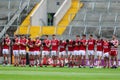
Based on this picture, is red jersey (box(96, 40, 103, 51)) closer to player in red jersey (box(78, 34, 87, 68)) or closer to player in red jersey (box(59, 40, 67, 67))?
player in red jersey (box(78, 34, 87, 68))

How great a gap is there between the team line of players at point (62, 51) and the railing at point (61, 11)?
958 cm

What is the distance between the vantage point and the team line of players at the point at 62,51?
33.6 m

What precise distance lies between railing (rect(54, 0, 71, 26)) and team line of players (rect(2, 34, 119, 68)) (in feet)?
31.4

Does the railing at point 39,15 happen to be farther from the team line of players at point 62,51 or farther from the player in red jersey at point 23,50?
the player in red jersey at point 23,50

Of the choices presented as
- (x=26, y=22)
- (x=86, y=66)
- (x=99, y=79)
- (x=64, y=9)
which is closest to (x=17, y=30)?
(x=26, y=22)

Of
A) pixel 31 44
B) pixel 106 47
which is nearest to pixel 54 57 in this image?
pixel 31 44

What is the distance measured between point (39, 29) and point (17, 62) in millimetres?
8277

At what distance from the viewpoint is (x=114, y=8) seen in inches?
1834

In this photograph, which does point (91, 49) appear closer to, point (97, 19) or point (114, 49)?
point (114, 49)

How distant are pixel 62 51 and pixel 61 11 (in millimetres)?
11793


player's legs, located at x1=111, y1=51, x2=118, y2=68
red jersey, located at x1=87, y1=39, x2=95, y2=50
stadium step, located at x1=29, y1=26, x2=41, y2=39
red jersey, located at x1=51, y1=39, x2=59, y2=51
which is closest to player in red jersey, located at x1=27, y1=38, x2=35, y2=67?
red jersey, located at x1=51, y1=39, x2=59, y2=51

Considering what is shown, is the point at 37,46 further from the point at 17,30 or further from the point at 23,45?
the point at 17,30

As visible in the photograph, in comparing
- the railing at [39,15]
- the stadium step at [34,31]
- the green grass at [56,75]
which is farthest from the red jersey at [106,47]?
the railing at [39,15]

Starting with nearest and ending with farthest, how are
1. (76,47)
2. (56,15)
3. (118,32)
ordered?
(76,47) → (118,32) → (56,15)
